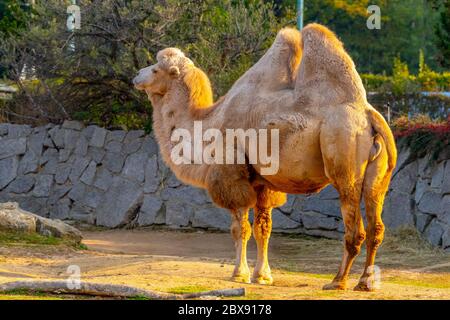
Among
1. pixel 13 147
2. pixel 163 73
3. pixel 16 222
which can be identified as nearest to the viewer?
pixel 163 73

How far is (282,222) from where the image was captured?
19312mm

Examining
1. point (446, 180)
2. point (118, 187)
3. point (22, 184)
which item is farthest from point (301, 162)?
point (22, 184)

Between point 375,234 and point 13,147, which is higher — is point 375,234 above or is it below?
below

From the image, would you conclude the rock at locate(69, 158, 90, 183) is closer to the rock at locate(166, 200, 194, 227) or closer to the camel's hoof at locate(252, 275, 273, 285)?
the rock at locate(166, 200, 194, 227)

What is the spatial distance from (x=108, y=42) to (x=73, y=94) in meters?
1.50

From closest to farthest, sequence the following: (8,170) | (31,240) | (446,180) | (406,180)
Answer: (31,240) → (446,180) → (406,180) → (8,170)

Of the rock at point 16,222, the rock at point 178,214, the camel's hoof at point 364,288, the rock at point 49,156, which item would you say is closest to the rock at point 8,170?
the rock at point 49,156

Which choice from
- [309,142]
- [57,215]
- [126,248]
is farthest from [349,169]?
[57,215]

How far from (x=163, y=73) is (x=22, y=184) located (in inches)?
372

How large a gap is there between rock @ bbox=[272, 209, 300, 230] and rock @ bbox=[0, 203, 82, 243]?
4211 mm

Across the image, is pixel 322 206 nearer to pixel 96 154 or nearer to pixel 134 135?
pixel 134 135

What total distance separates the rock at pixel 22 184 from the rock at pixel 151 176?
→ 2670mm

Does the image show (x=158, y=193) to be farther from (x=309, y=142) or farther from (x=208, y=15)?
(x=309, y=142)

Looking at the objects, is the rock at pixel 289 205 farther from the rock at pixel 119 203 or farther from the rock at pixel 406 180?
the rock at pixel 119 203
